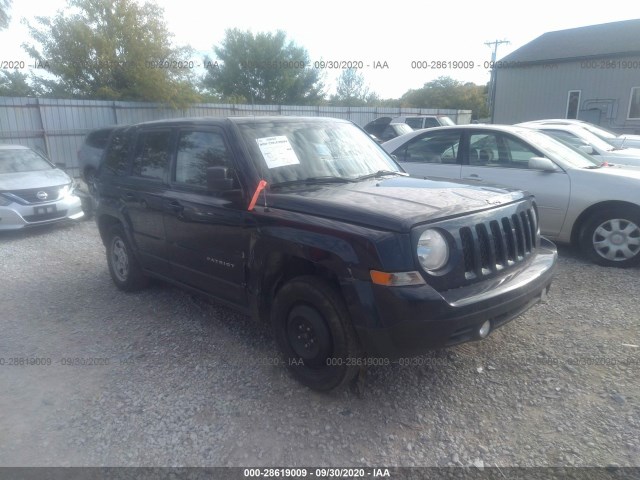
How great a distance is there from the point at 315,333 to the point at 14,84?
3133 centimetres

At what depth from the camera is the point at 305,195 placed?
11.3 ft

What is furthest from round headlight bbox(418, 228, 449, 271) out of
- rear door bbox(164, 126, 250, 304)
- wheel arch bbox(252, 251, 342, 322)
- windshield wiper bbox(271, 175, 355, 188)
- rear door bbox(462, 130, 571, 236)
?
rear door bbox(462, 130, 571, 236)

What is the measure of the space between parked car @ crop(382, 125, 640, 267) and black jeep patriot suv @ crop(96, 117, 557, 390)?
2.10 metres

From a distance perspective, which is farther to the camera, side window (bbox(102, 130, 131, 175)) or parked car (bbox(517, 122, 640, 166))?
parked car (bbox(517, 122, 640, 166))

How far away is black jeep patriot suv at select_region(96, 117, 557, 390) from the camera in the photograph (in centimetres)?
286

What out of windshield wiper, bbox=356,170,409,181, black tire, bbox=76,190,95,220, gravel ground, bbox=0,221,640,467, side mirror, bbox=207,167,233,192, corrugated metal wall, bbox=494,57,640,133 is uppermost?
corrugated metal wall, bbox=494,57,640,133

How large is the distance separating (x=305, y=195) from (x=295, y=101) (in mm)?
35184

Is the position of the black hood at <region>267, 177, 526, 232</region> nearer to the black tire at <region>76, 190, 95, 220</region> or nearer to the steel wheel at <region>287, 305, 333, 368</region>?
the steel wheel at <region>287, 305, 333, 368</region>

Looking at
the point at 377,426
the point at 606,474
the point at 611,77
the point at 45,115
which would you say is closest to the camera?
the point at 606,474

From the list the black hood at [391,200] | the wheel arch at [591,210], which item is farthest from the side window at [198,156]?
the wheel arch at [591,210]

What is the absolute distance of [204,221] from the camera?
3959mm

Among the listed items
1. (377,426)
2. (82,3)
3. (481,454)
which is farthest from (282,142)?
(82,3)

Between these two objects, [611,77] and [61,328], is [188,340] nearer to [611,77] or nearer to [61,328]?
[61,328]

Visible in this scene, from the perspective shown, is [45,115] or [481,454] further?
[45,115]
